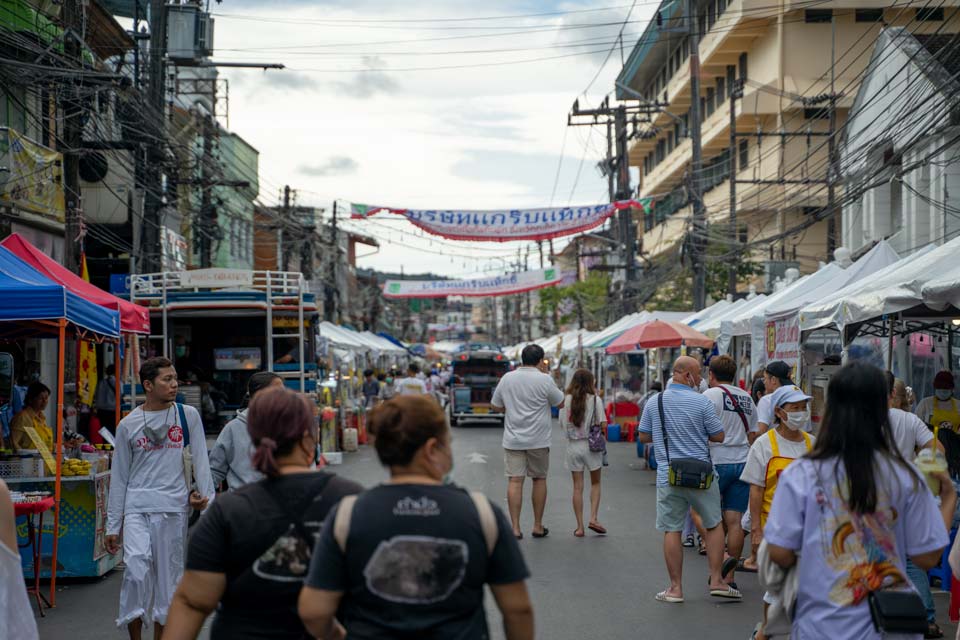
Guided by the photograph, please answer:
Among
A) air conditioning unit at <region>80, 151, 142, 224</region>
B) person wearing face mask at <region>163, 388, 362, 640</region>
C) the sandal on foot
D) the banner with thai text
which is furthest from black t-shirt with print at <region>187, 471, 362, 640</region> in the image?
air conditioning unit at <region>80, 151, 142, 224</region>

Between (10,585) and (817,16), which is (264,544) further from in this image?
(817,16)

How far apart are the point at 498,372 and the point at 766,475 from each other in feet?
86.4

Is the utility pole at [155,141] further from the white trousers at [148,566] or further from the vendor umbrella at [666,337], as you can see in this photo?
the white trousers at [148,566]

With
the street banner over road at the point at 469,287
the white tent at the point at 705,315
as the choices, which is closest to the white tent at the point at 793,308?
the white tent at the point at 705,315

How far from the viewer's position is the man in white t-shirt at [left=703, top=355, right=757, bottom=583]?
9.08m

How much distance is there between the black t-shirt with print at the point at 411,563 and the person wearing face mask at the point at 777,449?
12.7ft

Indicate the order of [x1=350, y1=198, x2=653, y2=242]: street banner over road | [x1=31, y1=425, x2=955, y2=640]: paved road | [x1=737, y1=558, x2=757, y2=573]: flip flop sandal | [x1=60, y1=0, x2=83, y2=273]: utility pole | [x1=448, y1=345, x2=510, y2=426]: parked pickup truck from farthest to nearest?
[x1=448, y1=345, x2=510, y2=426]: parked pickup truck < [x1=350, y1=198, x2=653, y2=242]: street banner over road < [x1=60, y1=0, x2=83, y2=273]: utility pole < [x1=737, y1=558, x2=757, y2=573]: flip flop sandal < [x1=31, y1=425, x2=955, y2=640]: paved road

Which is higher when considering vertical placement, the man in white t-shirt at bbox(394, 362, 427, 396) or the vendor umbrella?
the vendor umbrella

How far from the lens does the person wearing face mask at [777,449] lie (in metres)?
Answer: 6.68

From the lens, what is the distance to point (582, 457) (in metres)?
12.1

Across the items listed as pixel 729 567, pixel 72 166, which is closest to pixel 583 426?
pixel 729 567

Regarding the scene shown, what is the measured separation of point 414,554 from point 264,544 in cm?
77

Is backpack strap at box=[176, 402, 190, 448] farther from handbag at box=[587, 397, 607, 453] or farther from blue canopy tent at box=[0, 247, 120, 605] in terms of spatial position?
handbag at box=[587, 397, 607, 453]

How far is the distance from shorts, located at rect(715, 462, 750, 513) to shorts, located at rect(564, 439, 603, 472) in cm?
285
